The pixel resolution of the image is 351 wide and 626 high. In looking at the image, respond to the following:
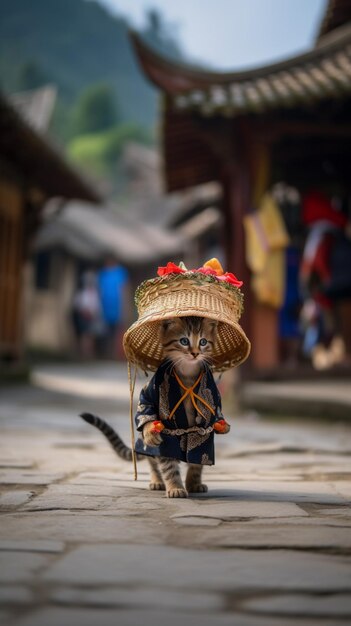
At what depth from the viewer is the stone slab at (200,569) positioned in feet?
5.74

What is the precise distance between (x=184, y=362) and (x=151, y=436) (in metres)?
0.35

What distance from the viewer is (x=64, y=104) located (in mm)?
55750

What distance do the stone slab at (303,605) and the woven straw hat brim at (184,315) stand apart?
1423 millimetres

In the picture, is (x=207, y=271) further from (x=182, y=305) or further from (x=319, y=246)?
(x=319, y=246)

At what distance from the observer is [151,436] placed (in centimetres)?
306

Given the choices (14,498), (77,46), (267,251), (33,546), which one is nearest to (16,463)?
(14,498)

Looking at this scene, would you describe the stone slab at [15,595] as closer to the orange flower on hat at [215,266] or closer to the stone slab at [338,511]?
the stone slab at [338,511]

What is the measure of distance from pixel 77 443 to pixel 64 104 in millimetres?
54036

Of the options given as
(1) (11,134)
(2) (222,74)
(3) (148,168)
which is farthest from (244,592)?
(3) (148,168)

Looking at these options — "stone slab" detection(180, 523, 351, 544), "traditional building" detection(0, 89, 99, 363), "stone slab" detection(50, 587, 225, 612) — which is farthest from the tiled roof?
"stone slab" detection(50, 587, 225, 612)

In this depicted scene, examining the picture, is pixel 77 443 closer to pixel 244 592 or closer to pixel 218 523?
pixel 218 523

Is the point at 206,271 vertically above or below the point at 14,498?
above

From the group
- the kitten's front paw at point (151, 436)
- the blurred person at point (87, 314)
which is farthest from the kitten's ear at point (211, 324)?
the blurred person at point (87, 314)

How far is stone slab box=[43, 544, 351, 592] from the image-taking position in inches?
68.9
